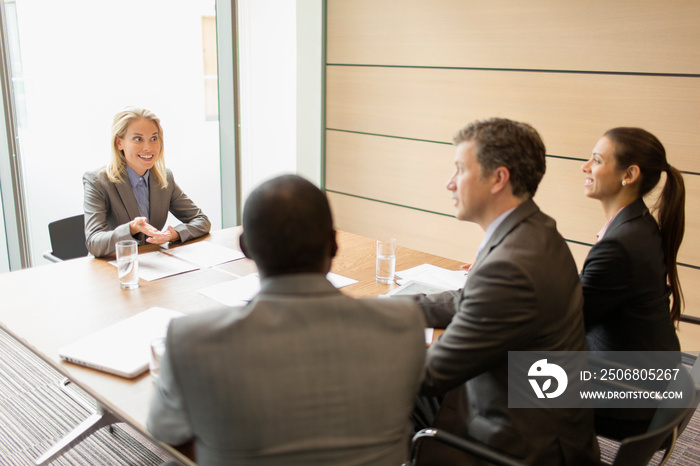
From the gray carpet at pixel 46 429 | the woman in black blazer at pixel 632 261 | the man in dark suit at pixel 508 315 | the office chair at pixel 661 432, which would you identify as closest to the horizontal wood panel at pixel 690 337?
the woman in black blazer at pixel 632 261

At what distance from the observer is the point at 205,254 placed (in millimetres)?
2486

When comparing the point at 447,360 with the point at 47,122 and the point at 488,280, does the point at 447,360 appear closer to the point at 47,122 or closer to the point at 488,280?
the point at 488,280

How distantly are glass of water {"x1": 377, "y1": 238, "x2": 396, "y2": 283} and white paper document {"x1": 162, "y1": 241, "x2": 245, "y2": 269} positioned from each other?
63 centimetres

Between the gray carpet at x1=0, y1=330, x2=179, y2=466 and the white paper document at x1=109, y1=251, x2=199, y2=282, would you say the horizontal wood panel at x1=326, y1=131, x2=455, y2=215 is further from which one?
the gray carpet at x1=0, y1=330, x2=179, y2=466

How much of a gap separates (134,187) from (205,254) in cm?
62

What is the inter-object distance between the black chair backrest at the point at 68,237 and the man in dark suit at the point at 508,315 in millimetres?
2043

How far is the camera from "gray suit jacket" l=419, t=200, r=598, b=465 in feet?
4.52

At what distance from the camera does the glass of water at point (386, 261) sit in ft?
7.14

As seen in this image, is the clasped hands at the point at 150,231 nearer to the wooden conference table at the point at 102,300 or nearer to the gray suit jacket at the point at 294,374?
the wooden conference table at the point at 102,300

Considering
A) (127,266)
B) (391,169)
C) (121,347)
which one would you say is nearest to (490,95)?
(391,169)

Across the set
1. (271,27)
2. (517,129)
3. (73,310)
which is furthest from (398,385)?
(271,27)

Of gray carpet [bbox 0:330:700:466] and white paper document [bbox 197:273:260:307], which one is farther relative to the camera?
gray carpet [bbox 0:330:700:466]

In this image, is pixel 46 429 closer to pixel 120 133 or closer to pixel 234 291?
pixel 234 291

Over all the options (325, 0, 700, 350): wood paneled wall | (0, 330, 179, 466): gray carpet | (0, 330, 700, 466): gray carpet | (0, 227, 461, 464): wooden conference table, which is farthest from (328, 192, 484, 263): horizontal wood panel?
(0, 330, 179, 466): gray carpet
